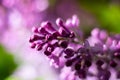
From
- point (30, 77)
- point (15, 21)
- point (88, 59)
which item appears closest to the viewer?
point (88, 59)

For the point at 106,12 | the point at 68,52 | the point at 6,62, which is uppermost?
the point at 106,12

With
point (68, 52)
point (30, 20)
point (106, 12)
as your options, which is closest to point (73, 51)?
point (68, 52)

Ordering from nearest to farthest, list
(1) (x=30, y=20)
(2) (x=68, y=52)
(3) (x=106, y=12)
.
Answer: (2) (x=68, y=52) < (1) (x=30, y=20) < (3) (x=106, y=12)

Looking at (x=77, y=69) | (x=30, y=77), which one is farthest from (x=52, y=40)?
(x=30, y=77)

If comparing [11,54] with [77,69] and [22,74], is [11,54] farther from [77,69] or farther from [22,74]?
[77,69]

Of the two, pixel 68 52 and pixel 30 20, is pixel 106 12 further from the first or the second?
pixel 68 52

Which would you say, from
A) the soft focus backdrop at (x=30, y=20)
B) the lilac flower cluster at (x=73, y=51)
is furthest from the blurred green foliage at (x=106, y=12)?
the lilac flower cluster at (x=73, y=51)
